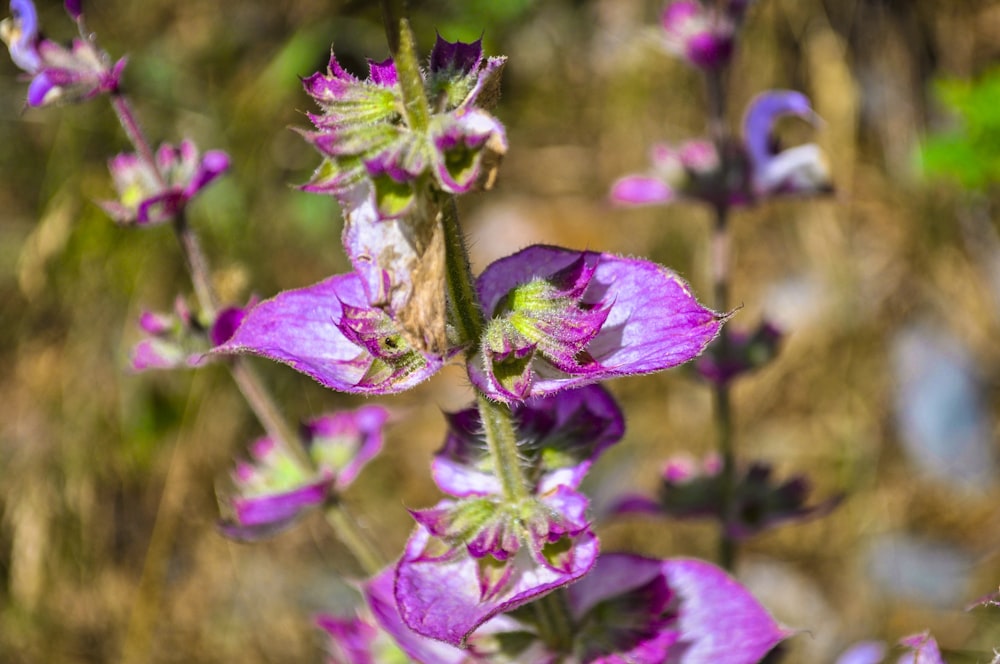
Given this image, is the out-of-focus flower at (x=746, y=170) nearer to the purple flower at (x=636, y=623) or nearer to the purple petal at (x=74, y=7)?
the purple flower at (x=636, y=623)

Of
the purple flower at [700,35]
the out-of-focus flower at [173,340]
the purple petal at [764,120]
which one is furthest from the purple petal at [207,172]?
the purple petal at [764,120]

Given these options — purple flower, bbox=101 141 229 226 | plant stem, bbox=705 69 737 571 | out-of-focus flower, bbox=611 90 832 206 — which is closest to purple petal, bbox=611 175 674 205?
out-of-focus flower, bbox=611 90 832 206

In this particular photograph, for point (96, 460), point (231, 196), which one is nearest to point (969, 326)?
point (231, 196)

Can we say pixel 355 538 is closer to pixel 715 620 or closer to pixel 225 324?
pixel 225 324

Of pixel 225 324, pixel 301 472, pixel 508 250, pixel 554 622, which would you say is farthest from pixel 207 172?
pixel 508 250

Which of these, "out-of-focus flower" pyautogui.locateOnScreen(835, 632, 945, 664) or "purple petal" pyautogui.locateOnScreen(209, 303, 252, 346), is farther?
"purple petal" pyautogui.locateOnScreen(209, 303, 252, 346)

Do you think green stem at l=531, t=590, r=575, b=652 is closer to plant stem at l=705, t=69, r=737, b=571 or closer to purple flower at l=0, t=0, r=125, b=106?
plant stem at l=705, t=69, r=737, b=571

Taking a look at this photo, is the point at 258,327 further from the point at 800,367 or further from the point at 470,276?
the point at 800,367
